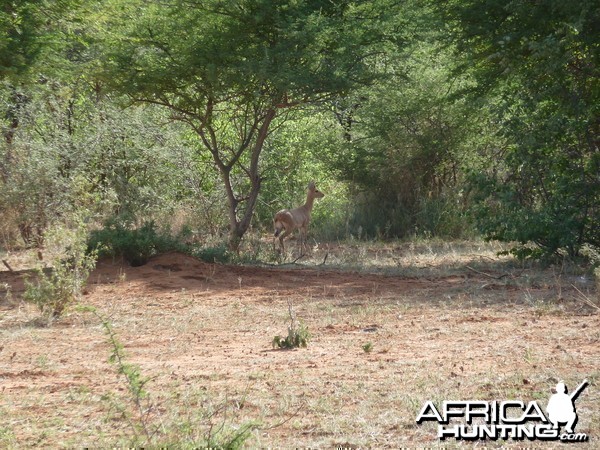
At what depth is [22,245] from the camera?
18.4 meters

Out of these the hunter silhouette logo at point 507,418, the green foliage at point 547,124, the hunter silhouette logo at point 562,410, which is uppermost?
the green foliage at point 547,124

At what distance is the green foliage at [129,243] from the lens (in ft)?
46.7

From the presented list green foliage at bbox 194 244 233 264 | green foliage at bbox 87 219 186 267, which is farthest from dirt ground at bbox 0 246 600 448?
green foliage at bbox 194 244 233 264

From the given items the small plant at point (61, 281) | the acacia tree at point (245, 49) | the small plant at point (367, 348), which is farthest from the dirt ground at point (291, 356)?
the acacia tree at point (245, 49)

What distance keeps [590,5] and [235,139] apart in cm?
1059

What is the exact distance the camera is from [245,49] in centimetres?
1648

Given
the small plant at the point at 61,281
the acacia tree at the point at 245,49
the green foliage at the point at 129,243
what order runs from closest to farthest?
the small plant at the point at 61,281
the green foliage at the point at 129,243
the acacia tree at the point at 245,49

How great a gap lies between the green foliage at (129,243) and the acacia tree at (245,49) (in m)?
2.43

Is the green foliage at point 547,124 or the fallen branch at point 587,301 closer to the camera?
the fallen branch at point 587,301

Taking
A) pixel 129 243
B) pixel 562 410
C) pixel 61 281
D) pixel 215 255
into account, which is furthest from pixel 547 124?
pixel 562 410

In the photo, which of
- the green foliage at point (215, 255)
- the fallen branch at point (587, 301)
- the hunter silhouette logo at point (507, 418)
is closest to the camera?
the hunter silhouette logo at point (507, 418)

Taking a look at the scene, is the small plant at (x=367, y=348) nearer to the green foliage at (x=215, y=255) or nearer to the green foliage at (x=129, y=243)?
the green foliage at (x=129, y=243)

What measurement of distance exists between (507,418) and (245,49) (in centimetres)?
1195

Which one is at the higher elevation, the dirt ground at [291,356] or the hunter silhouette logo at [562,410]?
the hunter silhouette logo at [562,410]
